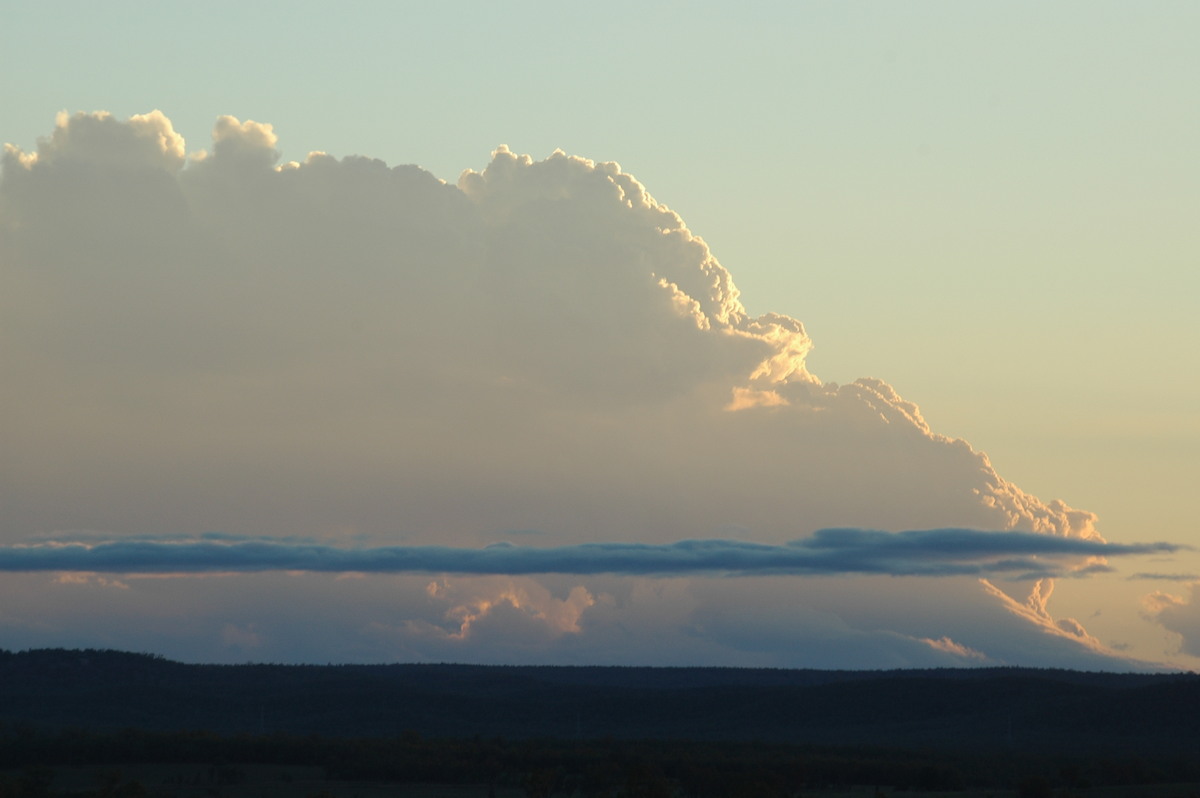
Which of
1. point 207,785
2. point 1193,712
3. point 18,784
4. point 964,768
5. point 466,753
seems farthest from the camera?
point 1193,712

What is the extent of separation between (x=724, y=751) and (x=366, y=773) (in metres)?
37.8

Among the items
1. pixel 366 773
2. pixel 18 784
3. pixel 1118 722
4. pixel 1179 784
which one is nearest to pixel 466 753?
pixel 366 773

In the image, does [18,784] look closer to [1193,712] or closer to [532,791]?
[532,791]

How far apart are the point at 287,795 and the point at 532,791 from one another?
24.1 m

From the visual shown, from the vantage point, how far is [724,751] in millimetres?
157125

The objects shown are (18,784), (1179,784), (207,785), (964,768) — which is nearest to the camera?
(18,784)

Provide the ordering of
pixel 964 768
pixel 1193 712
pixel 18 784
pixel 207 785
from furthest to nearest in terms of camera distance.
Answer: pixel 1193 712
pixel 964 768
pixel 207 785
pixel 18 784

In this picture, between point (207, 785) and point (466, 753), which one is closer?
point (207, 785)

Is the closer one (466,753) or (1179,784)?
(1179,784)

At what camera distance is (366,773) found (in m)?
138

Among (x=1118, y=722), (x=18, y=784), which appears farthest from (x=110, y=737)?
(x=1118, y=722)

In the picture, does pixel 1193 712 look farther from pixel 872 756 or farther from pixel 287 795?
pixel 287 795

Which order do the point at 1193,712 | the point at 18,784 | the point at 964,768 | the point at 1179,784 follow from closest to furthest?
the point at 18,784 < the point at 1179,784 < the point at 964,768 < the point at 1193,712

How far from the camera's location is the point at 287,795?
392 ft
